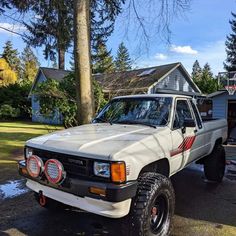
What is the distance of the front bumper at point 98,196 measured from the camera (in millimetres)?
3529

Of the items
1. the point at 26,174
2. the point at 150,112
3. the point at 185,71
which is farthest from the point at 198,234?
the point at 185,71

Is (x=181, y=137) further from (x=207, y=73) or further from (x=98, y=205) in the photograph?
(x=207, y=73)

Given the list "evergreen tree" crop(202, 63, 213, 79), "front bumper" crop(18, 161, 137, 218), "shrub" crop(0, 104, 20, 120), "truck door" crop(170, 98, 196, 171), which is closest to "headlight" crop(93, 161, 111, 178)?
"front bumper" crop(18, 161, 137, 218)

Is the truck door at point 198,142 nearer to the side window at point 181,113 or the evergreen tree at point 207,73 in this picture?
the side window at point 181,113

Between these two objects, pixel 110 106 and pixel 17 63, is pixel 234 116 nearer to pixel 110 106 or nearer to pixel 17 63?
pixel 110 106

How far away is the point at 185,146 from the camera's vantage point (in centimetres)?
533

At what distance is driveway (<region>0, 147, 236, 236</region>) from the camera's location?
4.48 metres

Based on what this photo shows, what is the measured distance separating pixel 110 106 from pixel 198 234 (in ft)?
9.04

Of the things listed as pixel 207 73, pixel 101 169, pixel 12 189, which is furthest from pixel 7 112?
pixel 207 73

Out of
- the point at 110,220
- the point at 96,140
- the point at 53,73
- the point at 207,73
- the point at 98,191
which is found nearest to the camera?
the point at 98,191

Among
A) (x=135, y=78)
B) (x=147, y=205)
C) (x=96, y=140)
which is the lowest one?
(x=147, y=205)

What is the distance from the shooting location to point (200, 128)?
612 cm

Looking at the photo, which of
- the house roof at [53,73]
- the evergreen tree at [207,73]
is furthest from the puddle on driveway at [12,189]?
the evergreen tree at [207,73]

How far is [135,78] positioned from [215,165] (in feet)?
30.5
